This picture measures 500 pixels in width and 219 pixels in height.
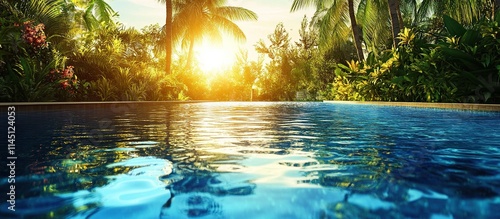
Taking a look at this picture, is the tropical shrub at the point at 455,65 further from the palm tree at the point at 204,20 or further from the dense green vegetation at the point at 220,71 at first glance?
the palm tree at the point at 204,20

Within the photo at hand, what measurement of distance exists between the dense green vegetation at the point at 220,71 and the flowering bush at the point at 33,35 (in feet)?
0.07

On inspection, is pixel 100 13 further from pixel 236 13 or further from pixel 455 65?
pixel 455 65

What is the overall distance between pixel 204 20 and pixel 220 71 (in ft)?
24.8

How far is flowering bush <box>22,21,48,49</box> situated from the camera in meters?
9.66

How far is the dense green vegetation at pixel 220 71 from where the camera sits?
29.7 ft

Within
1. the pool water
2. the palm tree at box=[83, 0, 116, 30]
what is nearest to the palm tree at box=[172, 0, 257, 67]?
the palm tree at box=[83, 0, 116, 30]

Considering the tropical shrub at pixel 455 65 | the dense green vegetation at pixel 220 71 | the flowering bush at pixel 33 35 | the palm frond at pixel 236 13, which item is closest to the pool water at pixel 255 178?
the tropical shrub at pixel 455 65

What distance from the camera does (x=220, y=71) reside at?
3294cm

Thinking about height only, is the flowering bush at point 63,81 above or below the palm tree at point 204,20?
below

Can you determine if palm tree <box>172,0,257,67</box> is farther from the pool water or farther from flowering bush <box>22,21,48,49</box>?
the pool water

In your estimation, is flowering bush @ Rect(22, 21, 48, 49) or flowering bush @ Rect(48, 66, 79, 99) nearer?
flowering bush @ Rect(22, 21, 48, 49)

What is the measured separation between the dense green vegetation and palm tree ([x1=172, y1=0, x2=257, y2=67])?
0.07m

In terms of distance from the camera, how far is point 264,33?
1715 inches

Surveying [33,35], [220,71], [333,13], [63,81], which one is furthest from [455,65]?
[220,71]
